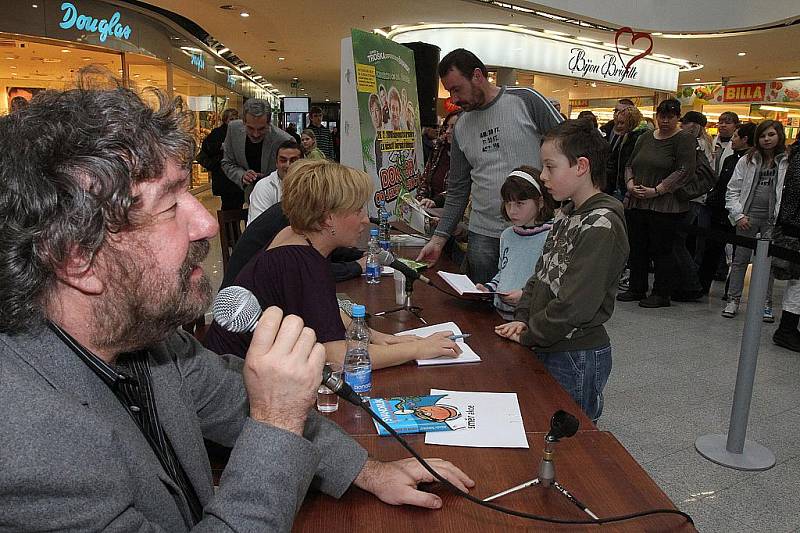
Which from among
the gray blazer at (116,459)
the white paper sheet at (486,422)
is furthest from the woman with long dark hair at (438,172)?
the gray blazer at (116,459)

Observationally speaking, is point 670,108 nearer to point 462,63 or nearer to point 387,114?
point 387,114

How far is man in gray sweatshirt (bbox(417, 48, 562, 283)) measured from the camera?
2965 mm

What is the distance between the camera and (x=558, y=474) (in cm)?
117

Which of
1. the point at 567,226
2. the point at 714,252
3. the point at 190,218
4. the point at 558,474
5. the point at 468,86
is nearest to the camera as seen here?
the point at 190,218

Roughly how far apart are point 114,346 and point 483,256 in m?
2.53

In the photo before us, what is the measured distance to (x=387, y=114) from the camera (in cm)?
384

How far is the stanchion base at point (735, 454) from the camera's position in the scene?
2.65 meters

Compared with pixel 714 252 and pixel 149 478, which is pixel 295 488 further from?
pixel 714 252

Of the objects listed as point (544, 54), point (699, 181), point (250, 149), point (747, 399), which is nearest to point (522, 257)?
point (747, 399)

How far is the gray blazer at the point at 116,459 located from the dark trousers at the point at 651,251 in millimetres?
4710

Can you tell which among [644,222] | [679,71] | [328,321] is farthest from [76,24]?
[679,71]

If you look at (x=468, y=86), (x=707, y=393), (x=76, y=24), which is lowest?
(x=707, y=393)

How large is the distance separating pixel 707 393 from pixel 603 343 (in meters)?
1.90

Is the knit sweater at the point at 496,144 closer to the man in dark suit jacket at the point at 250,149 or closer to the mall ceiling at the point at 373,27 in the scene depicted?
the man in dark suit jacket at the point at 250,149
